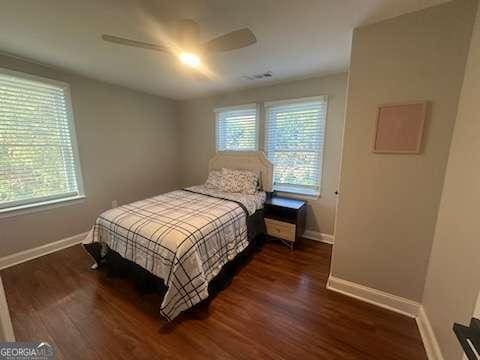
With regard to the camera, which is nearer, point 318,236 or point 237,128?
point 318,236

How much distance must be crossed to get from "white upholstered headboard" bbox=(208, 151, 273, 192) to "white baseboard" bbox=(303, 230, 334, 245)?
89 centimetres

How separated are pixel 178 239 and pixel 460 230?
1866mm

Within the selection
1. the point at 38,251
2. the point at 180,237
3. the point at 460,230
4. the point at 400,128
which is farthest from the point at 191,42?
the point at 38,251

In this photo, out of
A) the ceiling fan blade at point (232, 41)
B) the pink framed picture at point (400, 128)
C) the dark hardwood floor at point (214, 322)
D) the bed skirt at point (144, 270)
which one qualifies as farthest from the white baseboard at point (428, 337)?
the ceiling fan blade at point (232, 41)

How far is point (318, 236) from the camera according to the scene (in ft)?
9.72

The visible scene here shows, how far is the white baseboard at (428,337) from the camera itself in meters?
1.28

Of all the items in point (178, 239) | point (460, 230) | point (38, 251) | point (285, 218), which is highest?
point (460, 230)

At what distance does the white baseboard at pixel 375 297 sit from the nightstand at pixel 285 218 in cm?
76

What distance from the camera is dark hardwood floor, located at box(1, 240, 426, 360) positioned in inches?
54.1

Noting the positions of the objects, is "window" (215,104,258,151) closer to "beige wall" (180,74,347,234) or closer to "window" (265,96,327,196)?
"beige wall" (180,74,347,234)

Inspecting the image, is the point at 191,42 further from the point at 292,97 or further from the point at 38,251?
the point at 38,251

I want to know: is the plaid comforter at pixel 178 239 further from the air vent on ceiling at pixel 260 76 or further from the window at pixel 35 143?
the air vent on ceiling at pixel 260 76

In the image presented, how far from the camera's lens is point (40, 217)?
2.43 meters

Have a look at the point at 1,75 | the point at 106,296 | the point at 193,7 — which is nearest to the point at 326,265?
the point at 106,296
